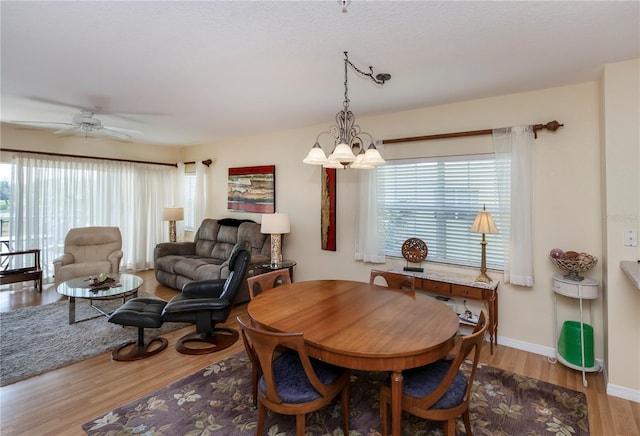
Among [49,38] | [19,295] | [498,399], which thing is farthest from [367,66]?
[19,295]

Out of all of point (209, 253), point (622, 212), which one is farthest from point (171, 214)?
point (622, 212)

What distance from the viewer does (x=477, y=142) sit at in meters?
3.32

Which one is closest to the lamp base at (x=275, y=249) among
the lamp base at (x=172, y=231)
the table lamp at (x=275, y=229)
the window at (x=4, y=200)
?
the table lamp at (x=275, y=229)

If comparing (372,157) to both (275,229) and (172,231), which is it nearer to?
(275,229)

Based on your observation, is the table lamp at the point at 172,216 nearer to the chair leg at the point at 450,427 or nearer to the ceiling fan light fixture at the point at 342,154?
the ceiling fan light fixture at the point at 342,154

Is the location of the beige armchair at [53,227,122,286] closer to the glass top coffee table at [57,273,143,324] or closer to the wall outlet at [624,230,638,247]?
the glass top coffee table at [57,273,143,324]

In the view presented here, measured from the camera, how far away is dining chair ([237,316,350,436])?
155 cm

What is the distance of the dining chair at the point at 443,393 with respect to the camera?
1.56 m

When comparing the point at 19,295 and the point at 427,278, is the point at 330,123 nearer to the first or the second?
the point at 427,278

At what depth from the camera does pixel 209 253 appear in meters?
5.36

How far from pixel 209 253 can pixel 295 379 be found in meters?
3.96

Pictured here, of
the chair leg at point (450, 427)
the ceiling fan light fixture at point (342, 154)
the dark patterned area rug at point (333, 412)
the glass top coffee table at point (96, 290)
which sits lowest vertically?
the dark patterned area rug at point (333, 412)

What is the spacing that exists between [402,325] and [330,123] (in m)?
3.19

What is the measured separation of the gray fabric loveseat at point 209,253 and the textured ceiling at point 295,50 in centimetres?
207
